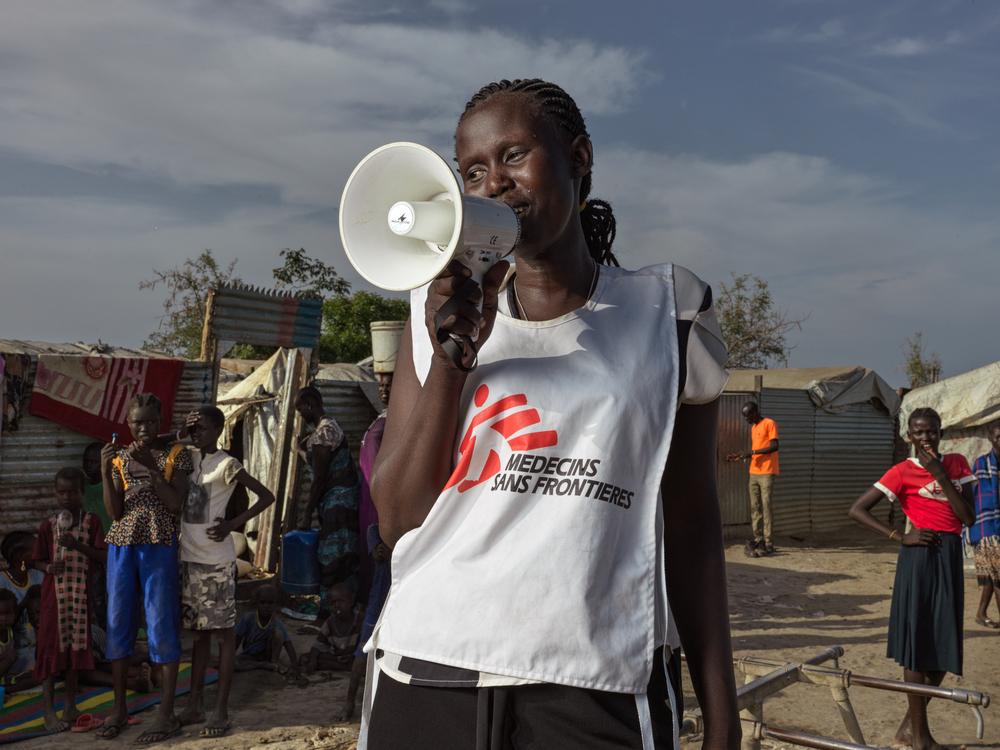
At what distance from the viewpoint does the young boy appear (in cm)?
502

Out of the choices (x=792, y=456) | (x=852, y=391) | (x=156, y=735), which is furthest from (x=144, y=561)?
(x=852, y=391)

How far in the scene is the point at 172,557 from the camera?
4902 mm

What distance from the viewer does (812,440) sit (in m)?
13.8

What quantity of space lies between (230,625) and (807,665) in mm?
3081

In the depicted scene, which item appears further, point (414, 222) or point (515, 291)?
point (515, 291)

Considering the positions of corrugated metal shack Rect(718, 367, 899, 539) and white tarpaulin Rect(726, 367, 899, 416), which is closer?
corrugated metal shack Rect(718, 367, 899, 539)

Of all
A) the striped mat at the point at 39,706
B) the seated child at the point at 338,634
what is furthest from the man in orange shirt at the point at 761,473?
the striped mat at the point at 39,706

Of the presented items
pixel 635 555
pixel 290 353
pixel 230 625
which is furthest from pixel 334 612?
pixel 635 555

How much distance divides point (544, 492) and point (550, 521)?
0.13ft

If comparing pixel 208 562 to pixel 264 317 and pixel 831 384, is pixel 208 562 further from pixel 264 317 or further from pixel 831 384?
pixel 831 384

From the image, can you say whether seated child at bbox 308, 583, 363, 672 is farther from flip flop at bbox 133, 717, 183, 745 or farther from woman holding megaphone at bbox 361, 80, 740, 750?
woman holding megaphone at bbox 361, 80, 740, 750

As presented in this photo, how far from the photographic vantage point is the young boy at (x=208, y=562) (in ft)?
16.5

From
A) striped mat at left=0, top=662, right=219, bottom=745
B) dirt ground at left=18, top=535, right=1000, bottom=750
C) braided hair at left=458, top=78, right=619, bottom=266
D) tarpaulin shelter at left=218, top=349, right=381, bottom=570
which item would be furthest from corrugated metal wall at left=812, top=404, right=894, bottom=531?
braided hair at left=458, top=78, right=619, bottom=266

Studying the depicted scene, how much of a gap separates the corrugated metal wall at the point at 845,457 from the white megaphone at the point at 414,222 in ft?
44.2
